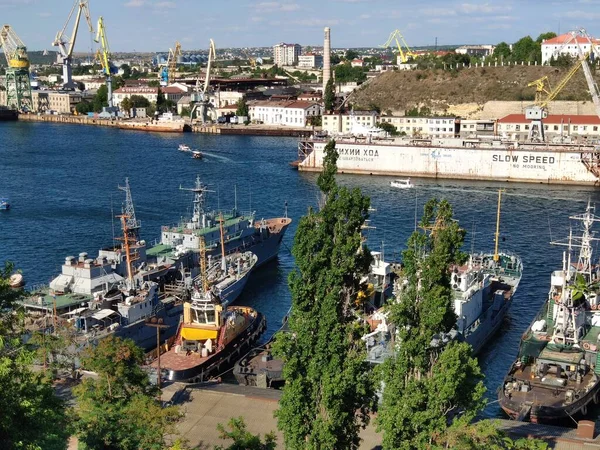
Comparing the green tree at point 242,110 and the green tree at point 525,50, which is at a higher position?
the green tree at point 525,50

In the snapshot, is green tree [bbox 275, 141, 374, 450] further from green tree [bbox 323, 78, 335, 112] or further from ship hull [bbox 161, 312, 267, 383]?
green tree [bbox 323, 78, 335, 112]

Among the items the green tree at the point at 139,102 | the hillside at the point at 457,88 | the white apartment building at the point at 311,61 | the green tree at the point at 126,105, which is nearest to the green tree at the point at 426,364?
the hillside at the point at 457,88

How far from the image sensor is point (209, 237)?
26.9 meters

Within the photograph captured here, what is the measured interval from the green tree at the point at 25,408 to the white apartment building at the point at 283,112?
6757 centimetres

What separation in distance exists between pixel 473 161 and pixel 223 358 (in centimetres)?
3249

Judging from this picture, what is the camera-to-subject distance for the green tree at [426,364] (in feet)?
34.9

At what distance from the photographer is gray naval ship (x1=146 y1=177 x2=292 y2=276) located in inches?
1004

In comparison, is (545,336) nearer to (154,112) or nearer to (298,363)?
(298,363)

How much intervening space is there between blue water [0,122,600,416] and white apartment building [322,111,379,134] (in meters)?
5.63

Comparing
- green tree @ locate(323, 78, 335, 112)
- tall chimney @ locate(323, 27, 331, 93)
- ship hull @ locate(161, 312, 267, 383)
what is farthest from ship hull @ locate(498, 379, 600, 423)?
tall chimney @ locate(323, 27, 331, 93)

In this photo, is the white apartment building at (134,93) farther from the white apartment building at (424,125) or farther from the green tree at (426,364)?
the green tree at (426,364)

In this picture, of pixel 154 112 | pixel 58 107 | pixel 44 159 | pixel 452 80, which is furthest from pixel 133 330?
pixel 58 107

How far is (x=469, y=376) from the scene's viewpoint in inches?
431

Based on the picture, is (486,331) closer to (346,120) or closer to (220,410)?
(220,410)
